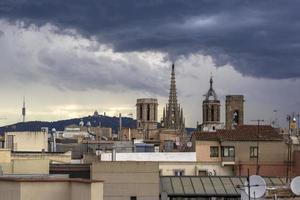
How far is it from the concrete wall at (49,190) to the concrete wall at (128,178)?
2133 cm

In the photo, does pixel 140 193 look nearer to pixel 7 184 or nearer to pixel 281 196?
pixel 281 196

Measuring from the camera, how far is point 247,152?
7000 centimetres

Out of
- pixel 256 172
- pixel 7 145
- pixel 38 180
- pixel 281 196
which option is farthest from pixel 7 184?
pixel 7 145

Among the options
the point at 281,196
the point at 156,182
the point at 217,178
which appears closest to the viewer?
the point at 281,196

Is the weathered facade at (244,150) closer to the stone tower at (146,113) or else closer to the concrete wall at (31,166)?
the concrete wall at (31,166)

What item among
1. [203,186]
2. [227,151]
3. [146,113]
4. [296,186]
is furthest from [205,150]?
[146,113]

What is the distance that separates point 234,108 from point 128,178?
8779 centimetres

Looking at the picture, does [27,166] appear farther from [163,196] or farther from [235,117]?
[235,117]

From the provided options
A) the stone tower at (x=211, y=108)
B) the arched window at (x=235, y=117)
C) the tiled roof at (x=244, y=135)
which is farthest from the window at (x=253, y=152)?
the stone tower at (x=211, y=108)

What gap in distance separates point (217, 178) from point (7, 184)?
2665 cm


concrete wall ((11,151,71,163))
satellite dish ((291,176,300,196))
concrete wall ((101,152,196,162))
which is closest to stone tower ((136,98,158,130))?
concrete wall ((101,152,196,162))

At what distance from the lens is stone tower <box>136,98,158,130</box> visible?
19200 centimetres

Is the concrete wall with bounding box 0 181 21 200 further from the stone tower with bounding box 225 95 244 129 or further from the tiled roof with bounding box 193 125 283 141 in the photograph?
the stone tower with bounding box 225 95 244 129

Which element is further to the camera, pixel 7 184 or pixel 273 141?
pixel 273 141
